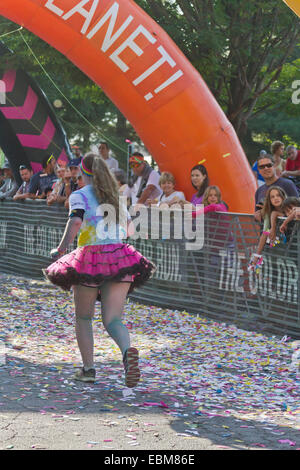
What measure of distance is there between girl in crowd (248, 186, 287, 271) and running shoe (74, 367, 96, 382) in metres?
2.99

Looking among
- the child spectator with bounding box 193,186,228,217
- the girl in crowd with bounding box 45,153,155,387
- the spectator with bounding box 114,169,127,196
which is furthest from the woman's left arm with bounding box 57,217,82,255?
the spectator with bounding box 114,169,127,196

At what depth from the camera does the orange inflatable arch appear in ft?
37.7

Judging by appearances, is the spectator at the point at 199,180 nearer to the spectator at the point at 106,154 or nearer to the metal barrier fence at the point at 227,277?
the metal barrier fence at the point at 227,277

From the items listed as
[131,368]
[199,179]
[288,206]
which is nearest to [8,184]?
[199,179]

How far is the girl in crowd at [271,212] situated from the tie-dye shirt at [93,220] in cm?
277

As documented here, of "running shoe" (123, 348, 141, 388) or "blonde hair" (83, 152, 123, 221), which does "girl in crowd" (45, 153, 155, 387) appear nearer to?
"blonde hair" (83, 152, 123, 221)

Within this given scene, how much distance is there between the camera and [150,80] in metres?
11.6

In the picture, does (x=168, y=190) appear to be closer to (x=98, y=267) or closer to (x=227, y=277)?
(x=227, y=277)

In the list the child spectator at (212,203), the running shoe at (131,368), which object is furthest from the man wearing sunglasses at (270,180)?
the running shoe at (131,368)

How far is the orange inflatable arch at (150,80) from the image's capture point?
11.5 meters

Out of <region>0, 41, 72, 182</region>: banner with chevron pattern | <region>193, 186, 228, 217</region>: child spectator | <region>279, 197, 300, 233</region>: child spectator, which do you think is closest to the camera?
<region>279, 197, 300, 233</region>: child spectator

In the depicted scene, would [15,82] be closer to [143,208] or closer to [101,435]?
[143,208]

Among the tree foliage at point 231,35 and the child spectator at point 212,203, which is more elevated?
the tree foliage at point 231,35

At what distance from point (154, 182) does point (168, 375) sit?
18.4 ft
